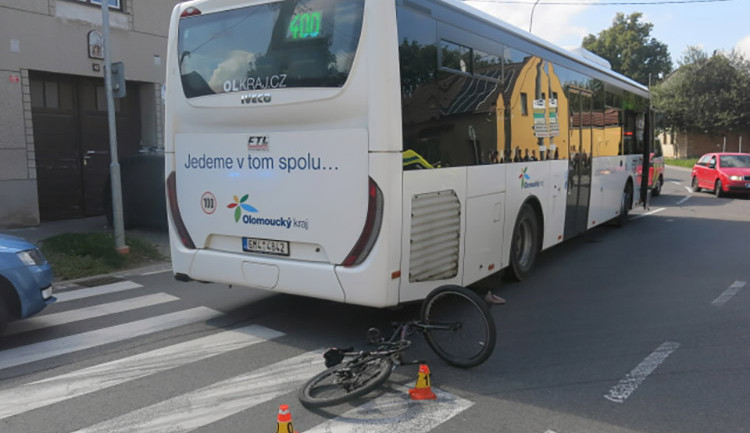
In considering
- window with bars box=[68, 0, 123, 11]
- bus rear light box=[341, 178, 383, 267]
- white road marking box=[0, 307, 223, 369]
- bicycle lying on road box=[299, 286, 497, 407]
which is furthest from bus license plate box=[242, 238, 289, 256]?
window with bars box=[68, 0, 123, 11]

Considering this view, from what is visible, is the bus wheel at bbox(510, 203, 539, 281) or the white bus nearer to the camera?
the white bus

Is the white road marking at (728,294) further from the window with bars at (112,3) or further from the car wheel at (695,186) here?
the car wheel at (695,186)

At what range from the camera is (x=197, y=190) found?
19.5 feet

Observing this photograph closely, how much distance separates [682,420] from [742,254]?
735 centimetres

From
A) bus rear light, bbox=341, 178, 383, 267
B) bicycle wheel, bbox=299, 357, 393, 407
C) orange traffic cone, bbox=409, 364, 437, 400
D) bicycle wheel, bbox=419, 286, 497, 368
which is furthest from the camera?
bus rear light, bbox=341, 178, 383, 267

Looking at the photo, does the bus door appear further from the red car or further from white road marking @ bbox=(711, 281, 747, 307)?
the red car

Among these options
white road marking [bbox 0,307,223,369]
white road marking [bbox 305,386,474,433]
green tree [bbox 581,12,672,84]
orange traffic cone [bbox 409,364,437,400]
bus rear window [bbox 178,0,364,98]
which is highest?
green tree [bbox 581,12,672,84]

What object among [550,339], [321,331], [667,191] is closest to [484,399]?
[550,339]

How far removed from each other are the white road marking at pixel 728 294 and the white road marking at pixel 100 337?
222 inches

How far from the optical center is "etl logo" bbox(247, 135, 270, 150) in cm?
544

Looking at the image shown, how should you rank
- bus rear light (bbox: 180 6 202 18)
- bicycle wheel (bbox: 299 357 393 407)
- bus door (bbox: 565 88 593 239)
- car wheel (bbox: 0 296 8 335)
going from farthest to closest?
1. bus door (bbox: 565 88 593 239)
2. bus rear light (bbox: 180 6 202 18)
3. car wheel (bbox: 0 296 8 335)
4. bicycle wheel (bbox: 299 357 393 407)

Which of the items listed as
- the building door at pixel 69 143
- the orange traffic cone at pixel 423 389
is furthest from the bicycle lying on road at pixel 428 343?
the building door at pixel 69 143

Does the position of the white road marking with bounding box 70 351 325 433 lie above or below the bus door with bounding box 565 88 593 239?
below

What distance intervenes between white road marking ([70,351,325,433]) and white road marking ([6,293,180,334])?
8.79 feet
